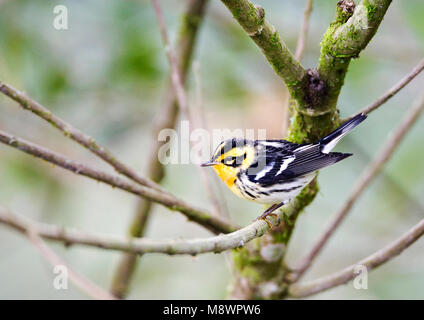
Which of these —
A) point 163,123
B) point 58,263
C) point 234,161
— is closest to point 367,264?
point 234,161

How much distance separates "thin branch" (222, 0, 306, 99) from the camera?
170cm

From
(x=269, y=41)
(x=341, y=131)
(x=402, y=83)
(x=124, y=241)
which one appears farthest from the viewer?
(x=341, y=131)

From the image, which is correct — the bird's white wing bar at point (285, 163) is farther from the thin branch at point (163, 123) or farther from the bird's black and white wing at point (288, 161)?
the thin branch at point (163, 123)

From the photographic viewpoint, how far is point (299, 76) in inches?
77.7

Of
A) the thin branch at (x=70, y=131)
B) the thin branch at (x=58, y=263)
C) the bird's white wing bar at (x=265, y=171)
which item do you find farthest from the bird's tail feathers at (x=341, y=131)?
the thin branch at (x=58, y=263)

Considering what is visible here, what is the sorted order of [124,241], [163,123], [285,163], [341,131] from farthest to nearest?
[163,123], [285,163], [341,131], [124,241]

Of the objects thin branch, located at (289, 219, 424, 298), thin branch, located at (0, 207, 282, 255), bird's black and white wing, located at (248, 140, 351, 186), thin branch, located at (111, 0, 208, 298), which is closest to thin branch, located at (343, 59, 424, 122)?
bird's black and white wing, located at (248, 140, 351, 186)

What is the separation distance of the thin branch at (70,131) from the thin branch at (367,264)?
2.83 ft

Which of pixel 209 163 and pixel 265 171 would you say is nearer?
pixel 209 163

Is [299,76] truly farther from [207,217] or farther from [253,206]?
[253,206]

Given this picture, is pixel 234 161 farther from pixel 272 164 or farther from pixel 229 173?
pixel 272 164

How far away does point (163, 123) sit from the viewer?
142 inches

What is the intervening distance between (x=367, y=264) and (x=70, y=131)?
142 cm

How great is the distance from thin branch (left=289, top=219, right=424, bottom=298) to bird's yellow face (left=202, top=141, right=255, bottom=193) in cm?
66
